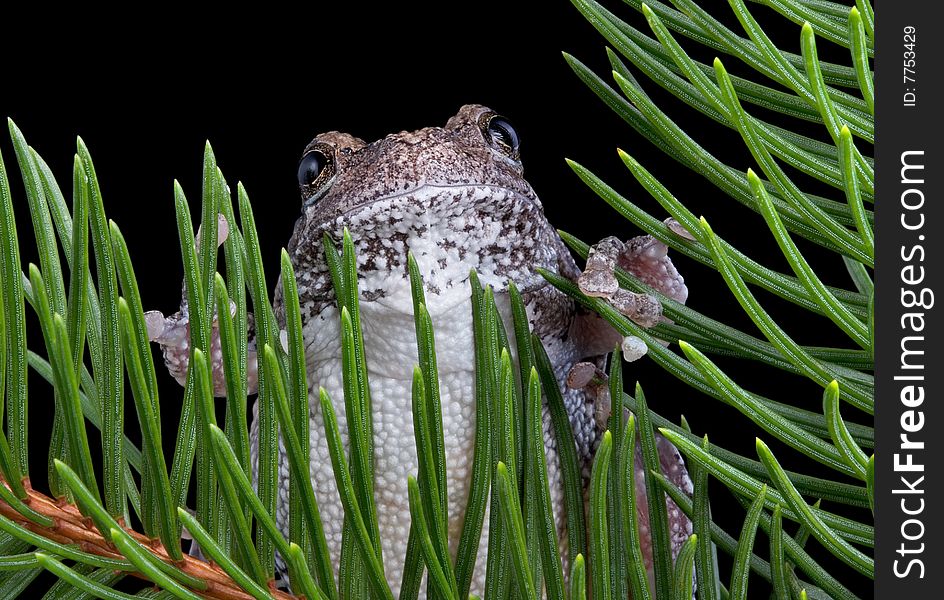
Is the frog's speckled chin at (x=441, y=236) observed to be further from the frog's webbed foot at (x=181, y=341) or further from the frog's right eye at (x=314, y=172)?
the frog's webbed foot at (x=181, y=341)

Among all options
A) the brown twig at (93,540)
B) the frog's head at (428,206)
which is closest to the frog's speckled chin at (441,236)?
the frog's head at (428,206)

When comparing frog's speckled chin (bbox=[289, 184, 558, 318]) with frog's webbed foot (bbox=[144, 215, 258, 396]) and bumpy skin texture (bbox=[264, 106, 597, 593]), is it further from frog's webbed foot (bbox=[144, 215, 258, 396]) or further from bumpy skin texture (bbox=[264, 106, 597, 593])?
frog's webbed foot (bbox=[144, 215, 258, 396])

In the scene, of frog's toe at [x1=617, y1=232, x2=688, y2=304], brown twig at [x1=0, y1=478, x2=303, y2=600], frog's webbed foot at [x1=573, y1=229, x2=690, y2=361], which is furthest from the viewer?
frog's toe at [x1=617, y1=232, x2=688, y2=304]

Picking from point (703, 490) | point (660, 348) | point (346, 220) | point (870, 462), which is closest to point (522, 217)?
point (346, 220)

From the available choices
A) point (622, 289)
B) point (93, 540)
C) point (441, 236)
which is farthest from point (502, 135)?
point (93, 540)

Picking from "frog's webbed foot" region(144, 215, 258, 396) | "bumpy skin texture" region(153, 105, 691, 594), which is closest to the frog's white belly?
"bumpy skin texture" region(153, 105, 691, 594)

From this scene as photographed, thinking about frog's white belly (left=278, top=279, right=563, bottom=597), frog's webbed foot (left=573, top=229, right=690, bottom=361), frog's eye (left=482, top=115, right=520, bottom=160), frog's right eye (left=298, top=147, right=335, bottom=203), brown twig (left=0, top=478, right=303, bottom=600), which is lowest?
brown twig (left=0, top=478, right=303, bottom=600)

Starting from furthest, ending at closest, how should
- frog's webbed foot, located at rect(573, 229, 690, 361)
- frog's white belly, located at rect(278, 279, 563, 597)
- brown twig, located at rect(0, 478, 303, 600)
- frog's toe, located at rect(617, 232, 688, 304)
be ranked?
frog's toe, located at rect(617, 232, 688, 304)
frog's white belly, located at rect(278, 279, 563, 597)
frog's webbed foot, located at rect(573, 229, 690, 361)
brown twig, located at rect(0, 478, 303, 600)

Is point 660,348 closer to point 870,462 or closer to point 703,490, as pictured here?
point 703,490

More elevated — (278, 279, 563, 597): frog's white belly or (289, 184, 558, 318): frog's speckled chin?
(289, 184, 558, 318): frog's speckled chin
